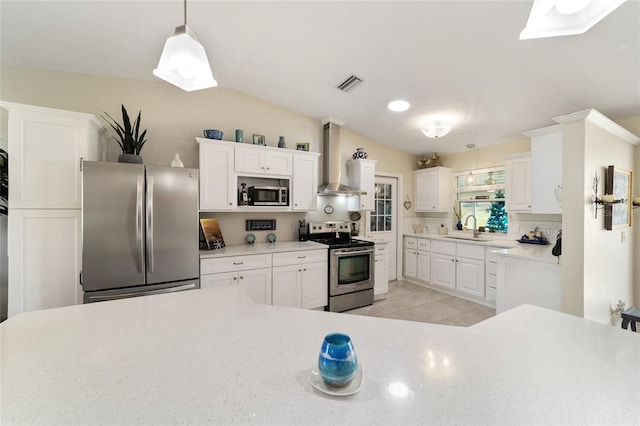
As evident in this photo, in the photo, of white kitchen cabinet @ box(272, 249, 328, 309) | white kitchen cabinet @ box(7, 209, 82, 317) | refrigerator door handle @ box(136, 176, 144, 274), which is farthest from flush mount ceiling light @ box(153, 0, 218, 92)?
white kitchen cabinet @ box(272, 249, 328, 309)

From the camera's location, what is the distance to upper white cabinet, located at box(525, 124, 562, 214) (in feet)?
9.22

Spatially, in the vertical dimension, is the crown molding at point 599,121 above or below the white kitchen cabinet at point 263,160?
above

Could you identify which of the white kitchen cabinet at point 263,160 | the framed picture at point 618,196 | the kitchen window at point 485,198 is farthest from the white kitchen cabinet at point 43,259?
the kitchen window at point 485,198

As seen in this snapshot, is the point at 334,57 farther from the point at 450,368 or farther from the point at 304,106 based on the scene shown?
the point at 450,368

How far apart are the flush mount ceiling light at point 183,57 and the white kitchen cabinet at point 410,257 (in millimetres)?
4296

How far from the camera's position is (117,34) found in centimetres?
226

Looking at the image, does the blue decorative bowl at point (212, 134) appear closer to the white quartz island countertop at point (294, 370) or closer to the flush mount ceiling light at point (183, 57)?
the flush mount ceiling light at point (183, 57)

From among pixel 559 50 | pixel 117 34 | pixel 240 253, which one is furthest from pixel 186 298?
pixel 559 50

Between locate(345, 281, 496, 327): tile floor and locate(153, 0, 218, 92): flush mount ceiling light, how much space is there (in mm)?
3165

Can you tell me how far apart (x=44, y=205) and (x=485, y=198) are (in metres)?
5.53

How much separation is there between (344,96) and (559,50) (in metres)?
2.02

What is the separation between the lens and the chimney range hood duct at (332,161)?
3873mm

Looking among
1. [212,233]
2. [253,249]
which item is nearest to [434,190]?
[253,249]

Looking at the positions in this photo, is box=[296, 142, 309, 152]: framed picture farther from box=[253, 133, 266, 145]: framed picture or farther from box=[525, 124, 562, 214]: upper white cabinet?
box=[525, 124, 562, 214]: upper white cabinet
